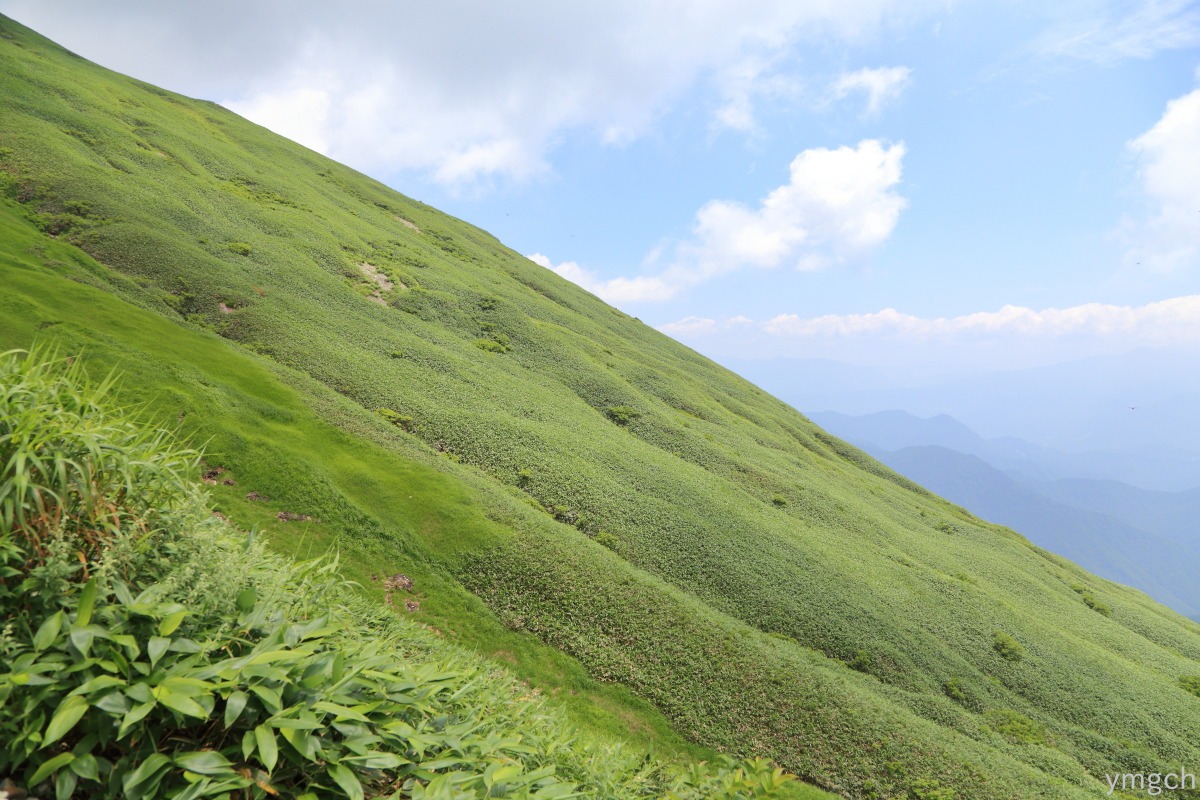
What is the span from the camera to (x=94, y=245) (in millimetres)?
50125

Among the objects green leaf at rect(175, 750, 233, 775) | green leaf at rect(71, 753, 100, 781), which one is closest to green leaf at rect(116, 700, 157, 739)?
green leaf at rect(71, 753, 100, 781)

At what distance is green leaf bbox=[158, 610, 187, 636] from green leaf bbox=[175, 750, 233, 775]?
1.24m

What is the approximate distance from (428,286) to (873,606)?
216 feet

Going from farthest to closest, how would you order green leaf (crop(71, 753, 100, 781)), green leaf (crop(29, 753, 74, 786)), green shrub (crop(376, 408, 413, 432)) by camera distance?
1. green shrub (crop(376, 408, 413, 432))
2. green leaf (crop(71, 753, 100, 781))
3. green leaf (crop(29, 753, 74, 786))

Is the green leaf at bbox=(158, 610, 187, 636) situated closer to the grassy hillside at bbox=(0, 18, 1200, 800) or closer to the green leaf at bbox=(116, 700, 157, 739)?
the green leaf at bbox=(116, 700, 157, 739)

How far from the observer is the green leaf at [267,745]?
4.82 m

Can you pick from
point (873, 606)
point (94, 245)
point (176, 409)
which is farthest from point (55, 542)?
point (94, 245)

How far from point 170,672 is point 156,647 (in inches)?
10.8

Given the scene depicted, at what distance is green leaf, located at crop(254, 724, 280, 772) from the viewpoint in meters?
4.82

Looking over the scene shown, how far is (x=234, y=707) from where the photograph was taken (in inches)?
199

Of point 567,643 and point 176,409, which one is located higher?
point 176,409

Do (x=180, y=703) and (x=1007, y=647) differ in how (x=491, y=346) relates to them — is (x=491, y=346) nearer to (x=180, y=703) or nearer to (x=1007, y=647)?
(x=1007, y=647)

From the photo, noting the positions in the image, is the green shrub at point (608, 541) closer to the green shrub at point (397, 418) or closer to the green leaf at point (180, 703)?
the green shrub at point (397, 418)

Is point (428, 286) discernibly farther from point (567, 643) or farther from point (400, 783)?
point (400, 783)
